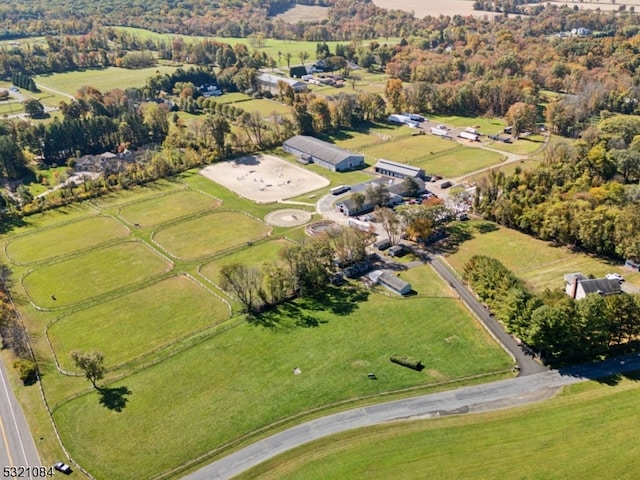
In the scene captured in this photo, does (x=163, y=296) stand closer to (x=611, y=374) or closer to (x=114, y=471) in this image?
(x=114, y=471)

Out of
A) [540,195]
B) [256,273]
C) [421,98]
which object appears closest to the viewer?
[256,273]

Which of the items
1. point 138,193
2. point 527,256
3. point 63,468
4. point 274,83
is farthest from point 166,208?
point 274,83

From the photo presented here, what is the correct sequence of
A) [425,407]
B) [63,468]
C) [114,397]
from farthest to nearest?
[114,397] < [425,407] < [63,468]

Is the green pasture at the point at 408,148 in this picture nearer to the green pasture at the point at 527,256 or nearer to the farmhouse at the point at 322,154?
the farmhouse at the point at 322,154

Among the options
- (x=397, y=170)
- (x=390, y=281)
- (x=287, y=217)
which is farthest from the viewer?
(x=397, y=170)

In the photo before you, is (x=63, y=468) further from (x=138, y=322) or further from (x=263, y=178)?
(x=263, y=178)

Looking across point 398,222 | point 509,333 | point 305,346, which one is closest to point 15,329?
point 305,346

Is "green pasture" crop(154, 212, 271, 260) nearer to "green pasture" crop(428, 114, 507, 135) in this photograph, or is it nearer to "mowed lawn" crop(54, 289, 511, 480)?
"mowed lawn" crop(54, 289, 511, 480)

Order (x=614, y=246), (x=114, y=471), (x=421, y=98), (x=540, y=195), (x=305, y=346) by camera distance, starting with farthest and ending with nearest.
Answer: (x=421, y=98) < (x=540, y=195) < (x=614, y=246) < (x=305, y=346) < (x=114, y=471)
